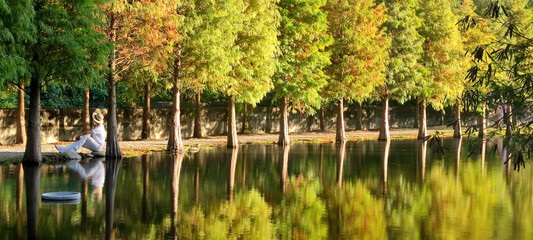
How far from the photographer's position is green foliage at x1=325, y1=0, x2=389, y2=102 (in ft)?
152

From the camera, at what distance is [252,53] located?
37.5 metres

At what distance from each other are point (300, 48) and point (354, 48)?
16.3 ft

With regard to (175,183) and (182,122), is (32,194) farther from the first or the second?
(182,122)

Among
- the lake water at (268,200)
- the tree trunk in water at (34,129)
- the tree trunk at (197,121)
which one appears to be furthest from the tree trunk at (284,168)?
the tree trunk in water at (34,129)

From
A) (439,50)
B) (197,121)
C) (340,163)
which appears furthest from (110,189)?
(439,50)

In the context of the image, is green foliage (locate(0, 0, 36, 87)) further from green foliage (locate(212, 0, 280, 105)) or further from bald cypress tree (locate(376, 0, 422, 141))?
bald cypress tree (locate(376, 0, 422, 141))

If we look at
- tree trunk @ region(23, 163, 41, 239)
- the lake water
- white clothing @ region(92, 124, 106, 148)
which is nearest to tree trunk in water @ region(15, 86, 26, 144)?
white clothing @ region(92, 124, 106, 148)

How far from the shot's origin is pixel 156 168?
90.0 ft

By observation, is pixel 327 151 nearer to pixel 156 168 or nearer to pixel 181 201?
pixel 156 168

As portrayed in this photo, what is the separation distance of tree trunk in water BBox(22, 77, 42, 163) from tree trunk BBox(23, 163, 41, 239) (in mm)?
298

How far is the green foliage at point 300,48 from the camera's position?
4222cm

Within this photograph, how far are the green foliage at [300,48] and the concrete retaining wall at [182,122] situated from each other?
9.27 m

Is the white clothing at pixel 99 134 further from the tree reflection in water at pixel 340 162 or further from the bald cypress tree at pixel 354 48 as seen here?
the bald cypress tree at pixel 354 48

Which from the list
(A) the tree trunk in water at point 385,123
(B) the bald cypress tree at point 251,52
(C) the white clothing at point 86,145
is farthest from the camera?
A: (A) the tree trunk in water at point 385,123
